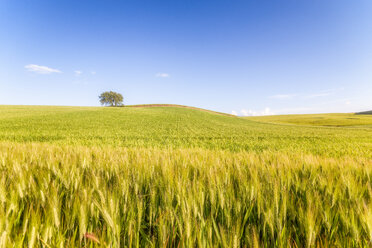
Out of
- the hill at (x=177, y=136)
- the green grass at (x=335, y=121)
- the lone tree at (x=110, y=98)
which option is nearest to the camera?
the hill at (x=177, y=136)

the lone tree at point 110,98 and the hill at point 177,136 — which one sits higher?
the lone tree at point 110,98

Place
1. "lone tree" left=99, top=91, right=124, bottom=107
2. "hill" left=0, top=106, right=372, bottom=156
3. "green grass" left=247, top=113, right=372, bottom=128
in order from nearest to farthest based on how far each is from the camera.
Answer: "hill" left=0, top=106, right=372, bottom=156, "green grass" left=247, top=113, right=372, bottom=128, "lone tree" left=99, top=91, right=124, bottom=107

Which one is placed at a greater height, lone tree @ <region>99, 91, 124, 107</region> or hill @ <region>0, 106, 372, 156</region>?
lone tree @ <region>99, 91, 124, 107</region>

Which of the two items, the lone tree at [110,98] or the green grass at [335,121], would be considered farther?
the lone tree at [110,98]

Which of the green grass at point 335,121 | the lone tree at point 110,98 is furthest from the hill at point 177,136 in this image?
the lone tree at point 110,98

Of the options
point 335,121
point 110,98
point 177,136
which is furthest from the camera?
point 110,98

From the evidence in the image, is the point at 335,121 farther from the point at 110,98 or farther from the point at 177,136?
the point at 110,98

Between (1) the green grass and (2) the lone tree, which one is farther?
(2) the lone tree

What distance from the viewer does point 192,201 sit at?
2.46 feet

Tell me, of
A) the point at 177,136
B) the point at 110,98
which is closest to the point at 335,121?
the point at 177,136

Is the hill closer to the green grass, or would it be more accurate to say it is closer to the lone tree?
the green grass

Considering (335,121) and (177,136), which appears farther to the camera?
(335,121)

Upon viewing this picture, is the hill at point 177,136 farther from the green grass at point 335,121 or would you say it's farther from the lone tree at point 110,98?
the lone tree at point 110,98

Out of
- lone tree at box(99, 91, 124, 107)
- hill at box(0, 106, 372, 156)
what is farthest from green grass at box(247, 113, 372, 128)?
lone tree at box(99, 91, 124, 107)
